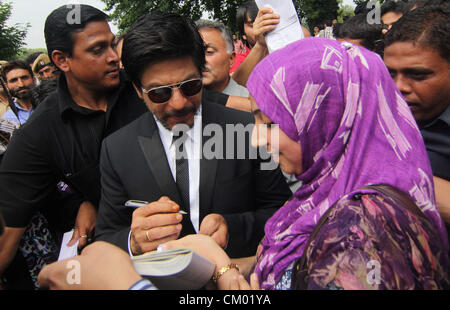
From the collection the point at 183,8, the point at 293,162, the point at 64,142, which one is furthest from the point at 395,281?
the point at 183,8

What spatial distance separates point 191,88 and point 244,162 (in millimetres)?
518

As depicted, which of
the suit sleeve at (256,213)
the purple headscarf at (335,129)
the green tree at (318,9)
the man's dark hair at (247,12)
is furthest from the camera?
the green tree at (318,9)

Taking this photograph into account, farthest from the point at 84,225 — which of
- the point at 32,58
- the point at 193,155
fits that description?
the point at 32,58

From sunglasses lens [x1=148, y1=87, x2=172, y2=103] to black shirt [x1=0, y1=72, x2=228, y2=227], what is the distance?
0.68 meters

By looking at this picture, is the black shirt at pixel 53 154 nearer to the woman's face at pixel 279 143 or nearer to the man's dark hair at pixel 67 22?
the man's dark hair at pixel 67 22

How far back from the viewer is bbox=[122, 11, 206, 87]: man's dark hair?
73.2 inches

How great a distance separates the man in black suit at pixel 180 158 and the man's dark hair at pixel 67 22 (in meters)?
0.77

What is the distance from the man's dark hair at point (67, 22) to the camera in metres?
2.45

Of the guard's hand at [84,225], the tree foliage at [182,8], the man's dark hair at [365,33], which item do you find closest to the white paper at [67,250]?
the guard's hand at [84,225]

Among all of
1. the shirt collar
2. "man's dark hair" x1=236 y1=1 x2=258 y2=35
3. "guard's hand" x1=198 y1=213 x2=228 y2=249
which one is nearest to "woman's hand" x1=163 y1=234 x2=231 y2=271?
"guard's hand" x1=198 y1=213 x2=228 y2=249

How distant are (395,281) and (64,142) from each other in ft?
6.92

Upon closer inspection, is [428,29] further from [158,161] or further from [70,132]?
[70,132]

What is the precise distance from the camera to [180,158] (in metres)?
1.89

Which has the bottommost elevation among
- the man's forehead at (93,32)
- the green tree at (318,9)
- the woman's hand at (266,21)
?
the green tree at (318,9)
